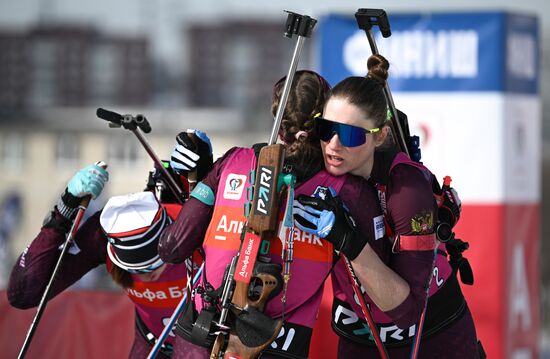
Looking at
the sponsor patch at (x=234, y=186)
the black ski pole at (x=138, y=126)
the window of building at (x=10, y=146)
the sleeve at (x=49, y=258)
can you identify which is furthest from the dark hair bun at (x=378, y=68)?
the window of building at (x=10, y=146)

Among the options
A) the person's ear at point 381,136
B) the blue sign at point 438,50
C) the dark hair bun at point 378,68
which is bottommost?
the person's ear at point 381,136

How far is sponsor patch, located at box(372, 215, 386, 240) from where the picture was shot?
151 inches

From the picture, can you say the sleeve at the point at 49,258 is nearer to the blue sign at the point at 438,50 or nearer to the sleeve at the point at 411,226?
the sleeve at the point at 411,226

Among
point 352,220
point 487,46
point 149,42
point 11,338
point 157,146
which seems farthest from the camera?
point 149,42

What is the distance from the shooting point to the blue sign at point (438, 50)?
762cm

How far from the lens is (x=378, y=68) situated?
163 inches

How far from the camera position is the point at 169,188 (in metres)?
4.89

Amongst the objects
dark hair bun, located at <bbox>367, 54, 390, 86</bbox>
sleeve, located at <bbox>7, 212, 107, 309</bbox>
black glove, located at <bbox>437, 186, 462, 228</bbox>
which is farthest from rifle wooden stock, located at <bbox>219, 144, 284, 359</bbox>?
sleeve, located at <bbox>7, 212, 107, 309</bbox>

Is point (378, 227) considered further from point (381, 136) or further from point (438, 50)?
point (438, 50)

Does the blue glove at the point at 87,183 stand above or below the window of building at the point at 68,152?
above

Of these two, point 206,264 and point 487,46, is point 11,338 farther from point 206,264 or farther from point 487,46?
point 487,46

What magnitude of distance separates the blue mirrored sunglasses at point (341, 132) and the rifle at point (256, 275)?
194 mm

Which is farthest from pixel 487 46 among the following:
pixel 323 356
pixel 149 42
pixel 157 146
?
pixel 149 42

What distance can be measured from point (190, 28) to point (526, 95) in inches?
2987
